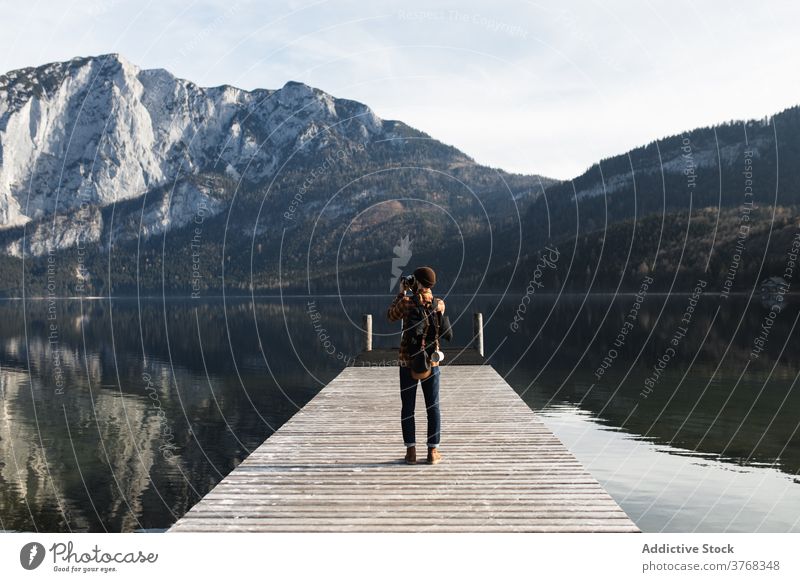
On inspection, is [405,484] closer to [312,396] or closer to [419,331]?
[419,331]

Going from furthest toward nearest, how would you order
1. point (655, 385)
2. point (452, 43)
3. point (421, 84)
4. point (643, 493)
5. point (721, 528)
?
point (655, 385), point (421, 84), point (452, 43), point (643, 493), point (721, 528)

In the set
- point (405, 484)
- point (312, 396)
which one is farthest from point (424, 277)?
point (312, 396)

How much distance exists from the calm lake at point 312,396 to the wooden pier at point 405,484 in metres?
1.24

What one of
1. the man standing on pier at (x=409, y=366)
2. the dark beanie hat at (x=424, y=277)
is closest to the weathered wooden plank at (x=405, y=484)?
the man standing on pier at (x=409, y=366)

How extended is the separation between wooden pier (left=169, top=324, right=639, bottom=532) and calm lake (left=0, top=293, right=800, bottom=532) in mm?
1239

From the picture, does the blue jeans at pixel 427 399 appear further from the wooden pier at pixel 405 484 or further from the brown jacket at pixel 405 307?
the wooden pier at pixel 405 484

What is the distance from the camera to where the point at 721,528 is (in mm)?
13477

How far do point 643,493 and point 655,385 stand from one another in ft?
55.6

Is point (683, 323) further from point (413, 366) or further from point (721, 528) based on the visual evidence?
point (413, 366)

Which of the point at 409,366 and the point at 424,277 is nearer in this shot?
the point at 424,277

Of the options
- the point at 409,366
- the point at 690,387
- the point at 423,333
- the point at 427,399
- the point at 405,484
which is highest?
the point at 423,333

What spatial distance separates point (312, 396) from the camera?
30.8m
